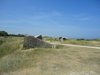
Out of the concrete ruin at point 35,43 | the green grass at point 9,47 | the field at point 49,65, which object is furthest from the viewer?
the green grass at point 9,47

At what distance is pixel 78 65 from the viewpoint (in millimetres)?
13062

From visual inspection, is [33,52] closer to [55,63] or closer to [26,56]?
[26,56]

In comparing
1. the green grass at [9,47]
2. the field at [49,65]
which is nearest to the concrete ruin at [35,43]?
the green grass at [9,47]

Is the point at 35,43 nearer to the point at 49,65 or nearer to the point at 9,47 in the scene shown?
the point at 9,47

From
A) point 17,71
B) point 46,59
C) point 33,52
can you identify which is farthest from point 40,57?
point 17,71

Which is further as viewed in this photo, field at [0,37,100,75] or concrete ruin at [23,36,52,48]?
concrete ruin at [23,36,52,48]

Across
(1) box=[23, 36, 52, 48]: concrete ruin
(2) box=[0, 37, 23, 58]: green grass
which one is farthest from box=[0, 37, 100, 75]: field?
(2) box=[0, 37, 23, 58]: green grass

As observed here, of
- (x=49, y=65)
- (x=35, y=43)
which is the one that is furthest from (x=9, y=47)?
(x=49, y=65)

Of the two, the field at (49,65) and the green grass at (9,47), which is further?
the green grass at (9,47)

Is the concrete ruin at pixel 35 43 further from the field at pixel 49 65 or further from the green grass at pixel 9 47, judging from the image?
the field at pixel 49 65

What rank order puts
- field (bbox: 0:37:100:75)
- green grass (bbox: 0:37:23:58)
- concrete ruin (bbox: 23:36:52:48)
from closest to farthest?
field (bbox: 0:37:100:75) < concrete ruin (bbox: 23:36:52:48) < green grass (bbox: 0:37:23:58)

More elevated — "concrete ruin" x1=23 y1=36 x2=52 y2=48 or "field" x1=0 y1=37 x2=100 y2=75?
"concrete ruin" x1=23 y1=36 x2=52 y2=48

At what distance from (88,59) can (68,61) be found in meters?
1.57

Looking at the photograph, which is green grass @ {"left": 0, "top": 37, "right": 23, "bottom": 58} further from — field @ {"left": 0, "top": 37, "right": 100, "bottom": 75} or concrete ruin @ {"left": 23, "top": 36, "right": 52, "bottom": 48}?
field @ {"left": 0, "top": 37, "right": 100, "bottom": 75}
